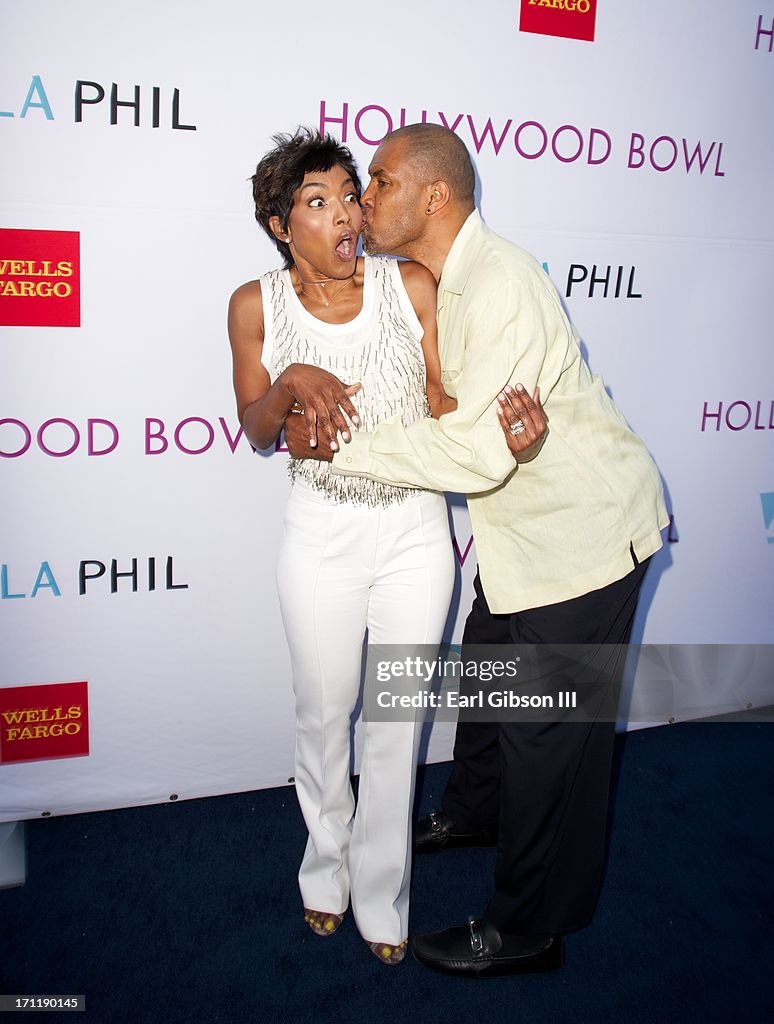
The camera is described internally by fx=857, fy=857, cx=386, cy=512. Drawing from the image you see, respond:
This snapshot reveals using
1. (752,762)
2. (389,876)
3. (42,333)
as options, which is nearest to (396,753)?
(389,876)

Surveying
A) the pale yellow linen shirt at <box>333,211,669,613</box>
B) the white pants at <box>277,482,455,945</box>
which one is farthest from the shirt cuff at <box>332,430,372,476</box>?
the white pants at <box>277,482,455,945</box>

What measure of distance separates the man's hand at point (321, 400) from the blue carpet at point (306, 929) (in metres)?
→ 1.27

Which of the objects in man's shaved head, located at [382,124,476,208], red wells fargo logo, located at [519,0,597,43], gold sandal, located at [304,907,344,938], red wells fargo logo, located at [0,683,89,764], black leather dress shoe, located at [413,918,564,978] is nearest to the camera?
man's shaved head, located at [382,124,476,208]

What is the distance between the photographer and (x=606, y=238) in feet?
8.35

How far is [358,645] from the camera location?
6.44 ft

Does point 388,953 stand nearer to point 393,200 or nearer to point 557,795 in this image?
point 557,795

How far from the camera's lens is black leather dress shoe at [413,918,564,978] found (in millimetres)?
2035

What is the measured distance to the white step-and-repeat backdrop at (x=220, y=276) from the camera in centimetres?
207

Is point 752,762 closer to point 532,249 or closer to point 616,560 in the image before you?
point 616,560

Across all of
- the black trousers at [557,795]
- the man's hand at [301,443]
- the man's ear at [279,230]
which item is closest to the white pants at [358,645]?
the man's hand at [301,443]

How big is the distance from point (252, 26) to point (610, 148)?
106 cm

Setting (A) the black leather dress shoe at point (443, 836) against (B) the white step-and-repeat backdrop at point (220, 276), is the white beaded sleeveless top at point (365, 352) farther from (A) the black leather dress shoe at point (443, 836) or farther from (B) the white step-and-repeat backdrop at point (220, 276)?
(A) the black leather dress shoe at point (443, 836)

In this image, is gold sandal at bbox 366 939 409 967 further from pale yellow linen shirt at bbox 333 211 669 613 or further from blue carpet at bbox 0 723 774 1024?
pale yellow linen shirt at bbox 333 211 669 613

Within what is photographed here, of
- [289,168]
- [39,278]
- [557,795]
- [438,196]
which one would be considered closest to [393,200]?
[438,196]
